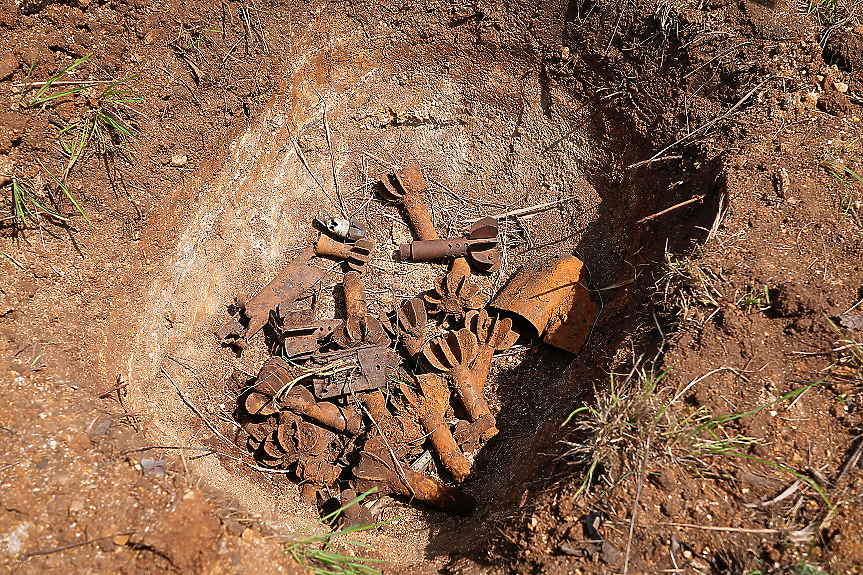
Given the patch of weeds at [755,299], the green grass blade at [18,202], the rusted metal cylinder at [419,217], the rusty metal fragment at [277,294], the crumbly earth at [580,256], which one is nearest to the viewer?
the crumbly earth at [580,256]

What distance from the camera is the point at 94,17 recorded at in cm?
244

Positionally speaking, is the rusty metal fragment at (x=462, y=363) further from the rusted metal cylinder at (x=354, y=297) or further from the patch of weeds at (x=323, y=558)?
the patch of weeds at (x=323, y=558)

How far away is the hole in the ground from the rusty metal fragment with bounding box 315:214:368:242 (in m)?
0.12

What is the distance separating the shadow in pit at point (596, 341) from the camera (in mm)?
2129

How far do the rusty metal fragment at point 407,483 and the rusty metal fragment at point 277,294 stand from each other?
105cm

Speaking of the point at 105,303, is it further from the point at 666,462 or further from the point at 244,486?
the point at 666,462

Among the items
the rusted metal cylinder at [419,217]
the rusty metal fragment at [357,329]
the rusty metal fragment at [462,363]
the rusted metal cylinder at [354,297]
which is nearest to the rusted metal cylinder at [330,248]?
the rusted metal cylinder at [354,297]

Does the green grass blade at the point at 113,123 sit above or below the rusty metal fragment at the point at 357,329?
above

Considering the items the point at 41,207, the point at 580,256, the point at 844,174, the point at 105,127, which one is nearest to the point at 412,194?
the point at 580,256

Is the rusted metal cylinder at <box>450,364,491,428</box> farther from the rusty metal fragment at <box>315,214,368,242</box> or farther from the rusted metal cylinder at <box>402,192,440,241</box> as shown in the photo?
the rusty metal fragment at <box>315,214,368,242</box>

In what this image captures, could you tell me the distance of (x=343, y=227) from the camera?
3.08m

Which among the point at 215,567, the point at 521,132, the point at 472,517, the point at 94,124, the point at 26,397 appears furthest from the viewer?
the point at 521,132

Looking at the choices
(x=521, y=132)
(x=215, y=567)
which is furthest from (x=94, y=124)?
(x=521, y=132)

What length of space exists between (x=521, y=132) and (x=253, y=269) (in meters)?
2.08
